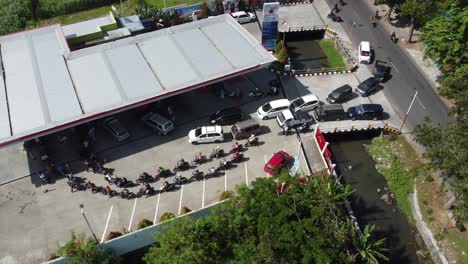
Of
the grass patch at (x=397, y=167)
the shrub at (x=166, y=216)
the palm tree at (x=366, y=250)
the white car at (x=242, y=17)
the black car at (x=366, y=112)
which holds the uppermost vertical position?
the white car at (x=242, y=17)

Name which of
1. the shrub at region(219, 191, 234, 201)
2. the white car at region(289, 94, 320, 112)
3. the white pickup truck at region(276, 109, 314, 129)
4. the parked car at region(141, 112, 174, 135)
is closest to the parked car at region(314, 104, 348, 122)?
the white car at region(289, 94, 320, 112)

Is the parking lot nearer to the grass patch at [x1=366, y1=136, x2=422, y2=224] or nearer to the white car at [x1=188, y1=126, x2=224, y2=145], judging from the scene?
the white car at [x1=188, y1=126, x2=224, y2=145]

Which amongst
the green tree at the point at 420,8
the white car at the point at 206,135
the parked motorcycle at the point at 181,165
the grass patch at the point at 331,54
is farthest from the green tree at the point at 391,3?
the parked motorcycle at the point at 181,165

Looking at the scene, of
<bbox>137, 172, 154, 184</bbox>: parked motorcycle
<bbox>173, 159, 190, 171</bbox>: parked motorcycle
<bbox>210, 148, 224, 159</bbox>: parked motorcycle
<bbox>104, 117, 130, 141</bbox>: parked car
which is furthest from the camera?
<bbox>104, 117, 130, 141</bbox>: parked car

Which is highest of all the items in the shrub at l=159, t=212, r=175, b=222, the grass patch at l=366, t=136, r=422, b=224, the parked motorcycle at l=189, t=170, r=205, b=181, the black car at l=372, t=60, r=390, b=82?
the black car at l=372, t=60, r=390, b=82

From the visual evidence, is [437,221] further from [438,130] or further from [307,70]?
[307,70]

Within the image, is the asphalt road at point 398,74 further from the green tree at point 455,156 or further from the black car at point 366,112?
the green tree at point 455,156

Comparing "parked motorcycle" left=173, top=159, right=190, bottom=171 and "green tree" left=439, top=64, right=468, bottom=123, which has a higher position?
"green tree" left=439, top=64, right=468, bottom=123
